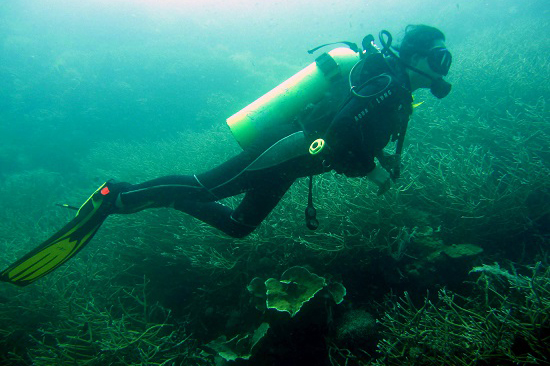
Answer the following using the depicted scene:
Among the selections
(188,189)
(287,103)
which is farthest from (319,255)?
(287,103)

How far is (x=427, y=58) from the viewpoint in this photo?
7.72 feet

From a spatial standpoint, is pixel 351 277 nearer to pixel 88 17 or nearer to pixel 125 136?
pixel 125 136

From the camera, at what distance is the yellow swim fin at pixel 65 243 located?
2.95m

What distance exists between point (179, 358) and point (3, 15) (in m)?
28.6

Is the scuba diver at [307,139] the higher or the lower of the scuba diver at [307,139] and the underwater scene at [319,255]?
the higher

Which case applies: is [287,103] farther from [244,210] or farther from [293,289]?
[293,289]

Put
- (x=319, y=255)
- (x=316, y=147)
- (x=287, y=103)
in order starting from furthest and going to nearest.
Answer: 1. (x=319, y=255)
2. (x=287, y=103)
3. (x=316, y=147)

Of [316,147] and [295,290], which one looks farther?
[295,290]

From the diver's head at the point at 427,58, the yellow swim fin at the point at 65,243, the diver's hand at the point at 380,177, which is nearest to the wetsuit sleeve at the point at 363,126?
the diver's hand at the point at 380,177

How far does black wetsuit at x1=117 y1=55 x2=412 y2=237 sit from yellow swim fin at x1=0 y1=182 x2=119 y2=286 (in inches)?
8.6

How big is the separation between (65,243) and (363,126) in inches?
136

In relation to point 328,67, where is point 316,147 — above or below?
below

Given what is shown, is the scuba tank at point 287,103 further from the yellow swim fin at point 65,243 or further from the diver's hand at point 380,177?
the yellow swim fin at point 65,243

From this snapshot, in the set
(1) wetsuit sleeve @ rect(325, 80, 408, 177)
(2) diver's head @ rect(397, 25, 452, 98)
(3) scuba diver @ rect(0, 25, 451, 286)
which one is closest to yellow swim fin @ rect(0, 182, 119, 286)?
(3) scuba diver @ rect(0, 25, 451, 286)
